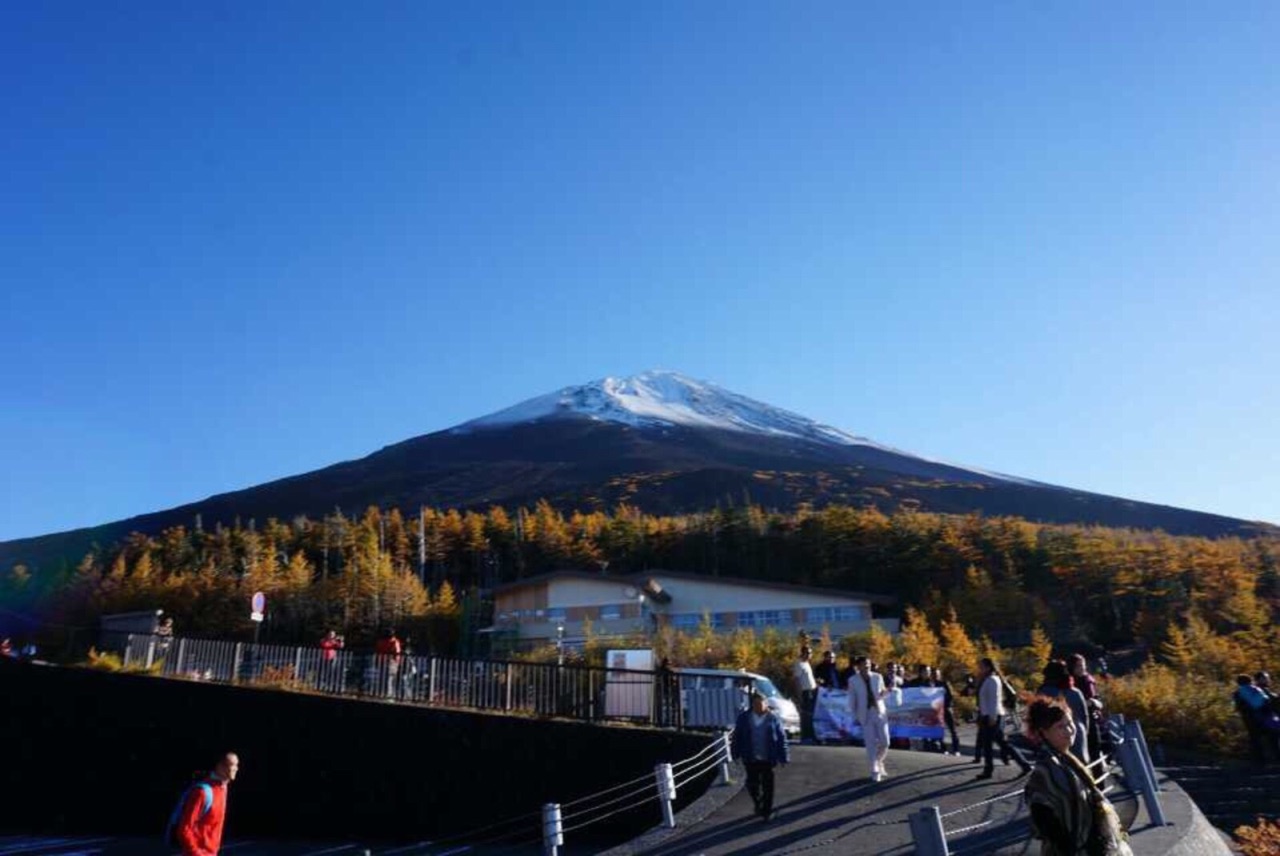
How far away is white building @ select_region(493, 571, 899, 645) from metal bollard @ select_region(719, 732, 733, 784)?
89.9 ft

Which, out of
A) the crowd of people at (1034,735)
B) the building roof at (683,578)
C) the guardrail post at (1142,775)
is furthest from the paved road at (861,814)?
the building roof at (683,578)

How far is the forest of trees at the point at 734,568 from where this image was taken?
A: 47.3m

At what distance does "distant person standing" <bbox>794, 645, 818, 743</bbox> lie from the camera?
54.7ft

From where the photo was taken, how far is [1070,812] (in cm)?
395

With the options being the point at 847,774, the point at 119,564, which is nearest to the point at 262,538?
Result: the point at 119,564

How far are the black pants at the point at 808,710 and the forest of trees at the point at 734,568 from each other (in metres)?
19.0

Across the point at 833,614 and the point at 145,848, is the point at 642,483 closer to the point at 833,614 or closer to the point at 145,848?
the point at 833,614

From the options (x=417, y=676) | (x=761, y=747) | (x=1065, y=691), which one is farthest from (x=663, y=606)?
(x=1065, y=691)

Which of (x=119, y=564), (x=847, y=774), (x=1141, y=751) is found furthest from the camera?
(x=119, y=564)

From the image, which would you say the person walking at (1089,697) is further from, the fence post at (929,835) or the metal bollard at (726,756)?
the fence post at (929,835)

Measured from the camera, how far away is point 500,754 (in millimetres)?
15383

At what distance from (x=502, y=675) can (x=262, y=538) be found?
62.6m

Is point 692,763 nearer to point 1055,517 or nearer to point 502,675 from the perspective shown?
point 502,675

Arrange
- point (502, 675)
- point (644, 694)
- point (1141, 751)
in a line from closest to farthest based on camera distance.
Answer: point (1141, 751), point (644, 694), point (502, 675)
